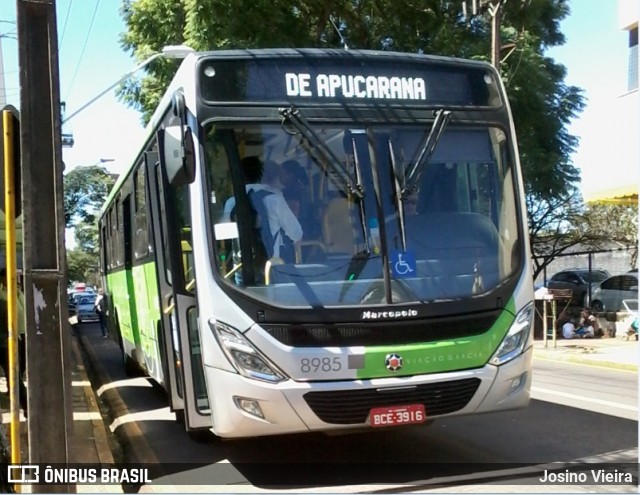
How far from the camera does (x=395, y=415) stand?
5.80 m

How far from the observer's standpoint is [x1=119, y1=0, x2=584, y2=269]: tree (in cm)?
1752

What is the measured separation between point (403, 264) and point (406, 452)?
6.80 feet

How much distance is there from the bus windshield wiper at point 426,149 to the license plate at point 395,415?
163 cm

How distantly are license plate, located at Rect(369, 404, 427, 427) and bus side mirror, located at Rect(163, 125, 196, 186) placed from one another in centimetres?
223

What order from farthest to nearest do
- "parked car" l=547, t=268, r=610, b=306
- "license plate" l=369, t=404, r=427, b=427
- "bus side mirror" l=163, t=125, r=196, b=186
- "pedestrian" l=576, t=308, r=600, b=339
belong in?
"parked car" l=547, t=268, r=610, b=306 < "pedestrian" l=576, t=308, r=600, b=339 < "bus side mirror" l=163, t=125, r=196, b=186 < "license plate" l=369, t=404, r=427, b=427

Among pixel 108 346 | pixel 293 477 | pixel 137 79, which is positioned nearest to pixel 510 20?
pixel 137 79

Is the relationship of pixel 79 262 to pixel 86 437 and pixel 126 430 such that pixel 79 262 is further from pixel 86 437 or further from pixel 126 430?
pixel 86 437

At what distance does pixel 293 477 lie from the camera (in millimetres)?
6402

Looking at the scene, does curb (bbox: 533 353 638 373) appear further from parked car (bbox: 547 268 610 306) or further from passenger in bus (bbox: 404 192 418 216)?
passenger in bus (bbox: 404 192 418 216)

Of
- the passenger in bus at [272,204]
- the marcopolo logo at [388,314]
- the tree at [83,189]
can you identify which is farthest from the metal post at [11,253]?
the tree at [83,189]

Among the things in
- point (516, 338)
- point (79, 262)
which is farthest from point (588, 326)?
point (79, 262)

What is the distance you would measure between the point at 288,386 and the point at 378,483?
3.90ft

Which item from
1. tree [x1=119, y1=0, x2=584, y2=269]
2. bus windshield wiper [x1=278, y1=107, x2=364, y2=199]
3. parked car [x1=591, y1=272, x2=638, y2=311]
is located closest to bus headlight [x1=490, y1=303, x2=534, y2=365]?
bus windshield wiper [x1=278, y1=107, x2=364, y2=199]

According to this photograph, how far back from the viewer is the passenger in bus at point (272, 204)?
5.95m
